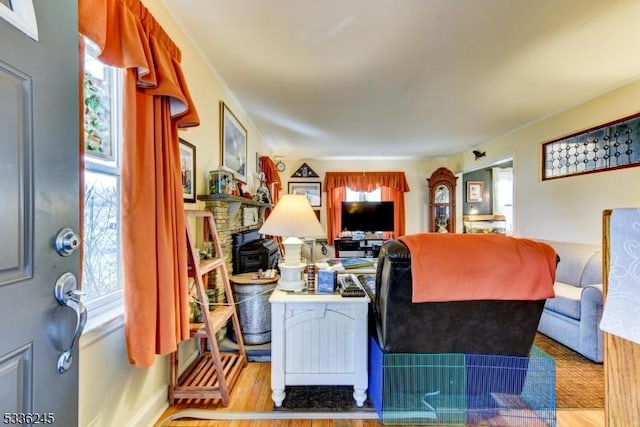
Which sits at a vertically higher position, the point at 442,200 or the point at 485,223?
the point at 442,200

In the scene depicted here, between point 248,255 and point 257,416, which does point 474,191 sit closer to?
point 248,255

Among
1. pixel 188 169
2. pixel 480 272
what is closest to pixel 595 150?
pixel 480 272

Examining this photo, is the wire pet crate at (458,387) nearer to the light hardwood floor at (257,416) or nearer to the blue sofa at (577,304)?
the light hardwood floor at (257,416)

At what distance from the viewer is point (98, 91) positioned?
1.33 m

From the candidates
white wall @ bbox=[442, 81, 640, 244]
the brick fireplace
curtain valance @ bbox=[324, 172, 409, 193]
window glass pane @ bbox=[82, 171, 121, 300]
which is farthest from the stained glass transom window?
window glass pane @ bbox=[82, 171, 121, 300]

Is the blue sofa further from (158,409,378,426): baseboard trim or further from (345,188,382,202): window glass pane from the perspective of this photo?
(345,188,382,202): window glass pane

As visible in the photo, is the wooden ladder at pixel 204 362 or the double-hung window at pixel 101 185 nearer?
the double-hung window at pixel 101 185

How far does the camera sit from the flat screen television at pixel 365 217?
19.8 feet

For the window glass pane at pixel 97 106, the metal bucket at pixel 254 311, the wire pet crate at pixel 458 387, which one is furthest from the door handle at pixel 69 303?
the metal bucket at pixel 254 311

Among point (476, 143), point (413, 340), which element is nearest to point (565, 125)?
point (476, 143)

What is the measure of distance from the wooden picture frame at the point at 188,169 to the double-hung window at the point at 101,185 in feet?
1.58

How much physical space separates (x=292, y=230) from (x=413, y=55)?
1.59 m

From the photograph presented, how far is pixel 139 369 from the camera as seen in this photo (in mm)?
1530

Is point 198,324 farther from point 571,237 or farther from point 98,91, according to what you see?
point 571,237
